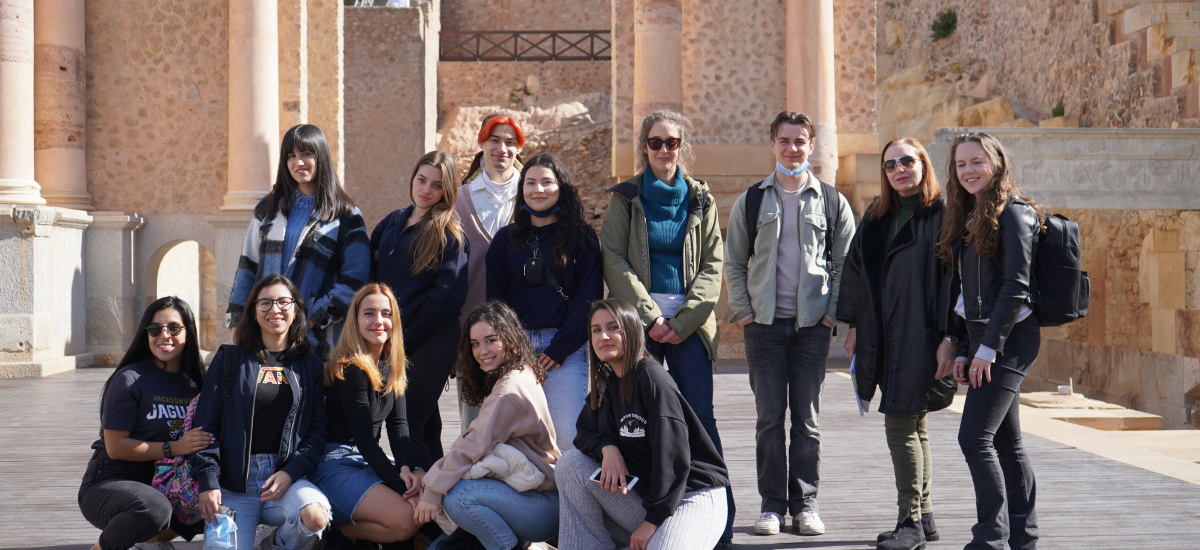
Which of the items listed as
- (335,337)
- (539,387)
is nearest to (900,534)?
(539,387)

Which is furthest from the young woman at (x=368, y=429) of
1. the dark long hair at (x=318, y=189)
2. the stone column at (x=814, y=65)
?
the stone column at (x=814, y=65)

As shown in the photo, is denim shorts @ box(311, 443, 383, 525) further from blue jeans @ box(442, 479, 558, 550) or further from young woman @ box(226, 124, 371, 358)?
young woman @ box(226, 124, 371, 358)

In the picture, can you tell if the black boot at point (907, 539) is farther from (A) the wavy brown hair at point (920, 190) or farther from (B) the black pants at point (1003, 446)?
(A) the wavy brown hair at point (920, 190)

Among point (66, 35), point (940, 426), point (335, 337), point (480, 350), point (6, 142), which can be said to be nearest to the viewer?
point (480, 350)

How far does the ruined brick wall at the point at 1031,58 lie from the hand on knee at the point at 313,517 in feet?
39.2

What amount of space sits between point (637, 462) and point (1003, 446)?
1413 millimetres

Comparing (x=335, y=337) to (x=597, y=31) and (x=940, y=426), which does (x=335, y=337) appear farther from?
(x=597, y=31)

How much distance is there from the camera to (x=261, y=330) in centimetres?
411

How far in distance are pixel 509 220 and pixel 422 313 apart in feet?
1.87

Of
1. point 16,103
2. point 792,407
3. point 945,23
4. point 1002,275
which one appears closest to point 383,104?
point 16,103

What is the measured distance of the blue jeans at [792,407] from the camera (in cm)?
450

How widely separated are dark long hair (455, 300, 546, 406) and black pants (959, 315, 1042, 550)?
164 cm

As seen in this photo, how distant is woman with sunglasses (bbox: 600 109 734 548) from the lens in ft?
14.5

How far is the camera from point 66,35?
38.5 feet
